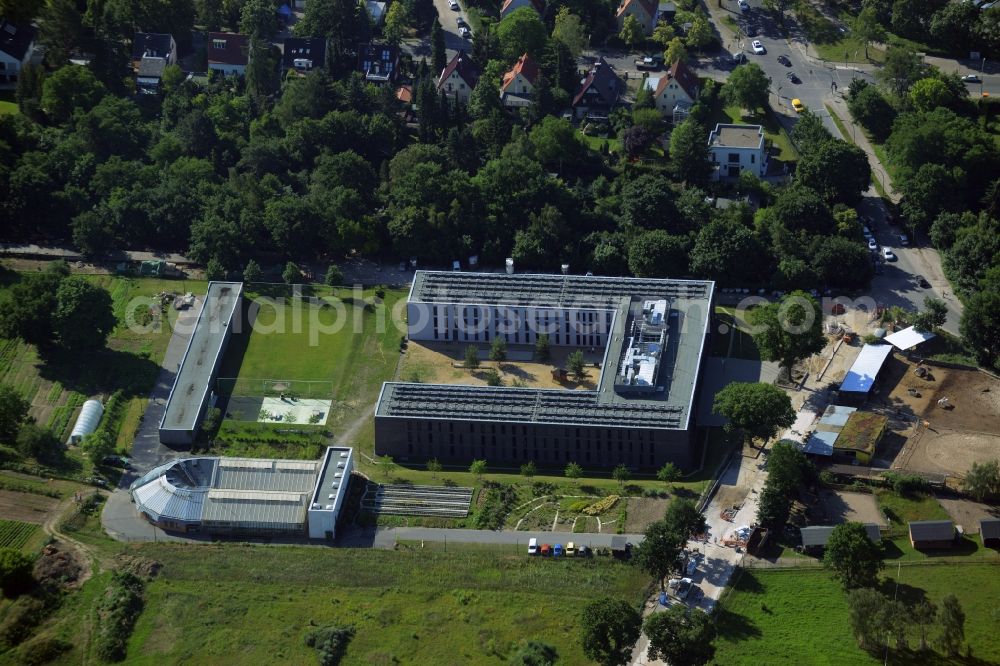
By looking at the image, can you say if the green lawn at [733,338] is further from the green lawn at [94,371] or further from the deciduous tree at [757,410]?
the green lawn at [94,371]

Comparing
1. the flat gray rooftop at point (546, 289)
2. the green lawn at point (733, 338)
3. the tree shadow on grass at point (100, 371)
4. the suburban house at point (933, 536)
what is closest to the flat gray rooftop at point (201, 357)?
the tree shadow on grass at point (100, 371)

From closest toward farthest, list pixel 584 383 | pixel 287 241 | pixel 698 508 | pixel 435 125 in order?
pixel 698 508 < pixel 584 383 < pixel 287 241 < pixel 435 125

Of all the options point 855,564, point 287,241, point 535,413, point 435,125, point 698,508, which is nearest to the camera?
point 855,564

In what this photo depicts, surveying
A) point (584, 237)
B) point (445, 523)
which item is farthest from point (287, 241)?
point (445, 523)

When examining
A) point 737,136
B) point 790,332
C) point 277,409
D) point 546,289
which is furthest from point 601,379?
point 737,136

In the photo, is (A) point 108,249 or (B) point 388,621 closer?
(B) point 388,621

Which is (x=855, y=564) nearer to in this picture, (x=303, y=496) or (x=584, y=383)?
(x=584, y=383)
